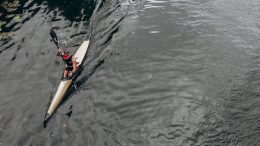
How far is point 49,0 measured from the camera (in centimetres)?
3500

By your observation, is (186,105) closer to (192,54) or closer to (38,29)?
(192,54)

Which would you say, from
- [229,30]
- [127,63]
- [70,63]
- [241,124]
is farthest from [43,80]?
[229,30]

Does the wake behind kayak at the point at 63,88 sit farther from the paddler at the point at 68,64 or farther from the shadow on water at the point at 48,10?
the shadow on water at the point at 48,10

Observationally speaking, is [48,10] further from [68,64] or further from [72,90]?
[72,90]

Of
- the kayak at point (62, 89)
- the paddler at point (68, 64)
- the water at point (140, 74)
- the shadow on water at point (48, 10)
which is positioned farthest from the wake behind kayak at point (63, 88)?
the shadow on water at point (48, 10)

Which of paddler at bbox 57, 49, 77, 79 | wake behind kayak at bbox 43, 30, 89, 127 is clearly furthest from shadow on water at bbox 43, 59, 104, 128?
paddler at bbox 57, 49, 77, 79

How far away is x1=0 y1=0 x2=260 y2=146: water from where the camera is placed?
16922 mm

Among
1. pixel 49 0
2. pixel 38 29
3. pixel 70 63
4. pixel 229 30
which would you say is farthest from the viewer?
pixel 49 0

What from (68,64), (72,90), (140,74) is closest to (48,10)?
(68,64)

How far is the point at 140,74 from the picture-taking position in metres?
21.4

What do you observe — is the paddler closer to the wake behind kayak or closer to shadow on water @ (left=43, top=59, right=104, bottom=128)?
the wake behind kayak

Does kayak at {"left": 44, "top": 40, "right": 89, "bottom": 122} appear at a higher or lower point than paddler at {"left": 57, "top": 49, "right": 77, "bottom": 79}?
lower

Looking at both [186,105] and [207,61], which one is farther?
[207,61]

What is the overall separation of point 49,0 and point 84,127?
23870 millimetres
